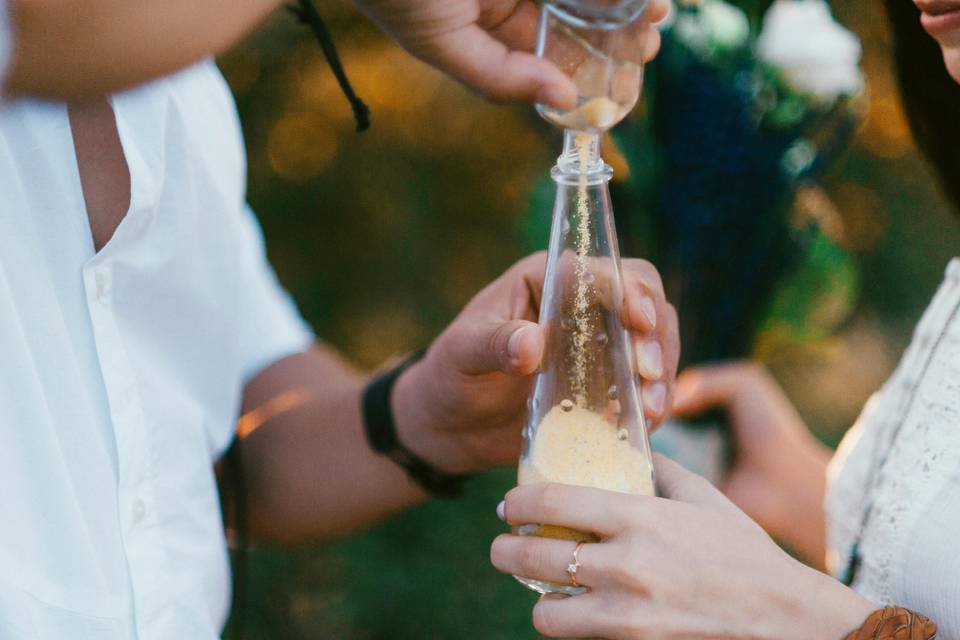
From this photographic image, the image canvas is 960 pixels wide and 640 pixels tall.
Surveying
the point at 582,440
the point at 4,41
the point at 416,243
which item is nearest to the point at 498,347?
the point at 582,440

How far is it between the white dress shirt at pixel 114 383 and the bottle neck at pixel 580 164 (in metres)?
0.35

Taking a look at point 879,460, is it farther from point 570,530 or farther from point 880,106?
point 880,106

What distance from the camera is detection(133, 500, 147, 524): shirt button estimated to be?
87cm

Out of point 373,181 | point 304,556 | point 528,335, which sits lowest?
point 304,556

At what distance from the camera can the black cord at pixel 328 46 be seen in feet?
2.45

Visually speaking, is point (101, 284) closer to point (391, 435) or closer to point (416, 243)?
point (391, 435)

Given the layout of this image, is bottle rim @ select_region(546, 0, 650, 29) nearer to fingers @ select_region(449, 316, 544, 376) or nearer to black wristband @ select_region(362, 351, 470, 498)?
fingers @ select_region(449, 316, 544, 376)

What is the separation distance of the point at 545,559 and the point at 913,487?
458 millimetres

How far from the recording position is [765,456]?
1.47 meters

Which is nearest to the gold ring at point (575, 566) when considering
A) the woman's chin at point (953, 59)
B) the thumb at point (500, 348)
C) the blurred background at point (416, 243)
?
the thumb at point (500, 348)

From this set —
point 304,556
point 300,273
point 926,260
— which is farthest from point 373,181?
point 926,260

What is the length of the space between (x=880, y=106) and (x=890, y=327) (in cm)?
132

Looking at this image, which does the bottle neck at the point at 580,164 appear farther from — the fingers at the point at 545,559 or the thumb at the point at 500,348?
the fingers at the point at 545,559

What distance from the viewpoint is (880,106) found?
2104 mm
